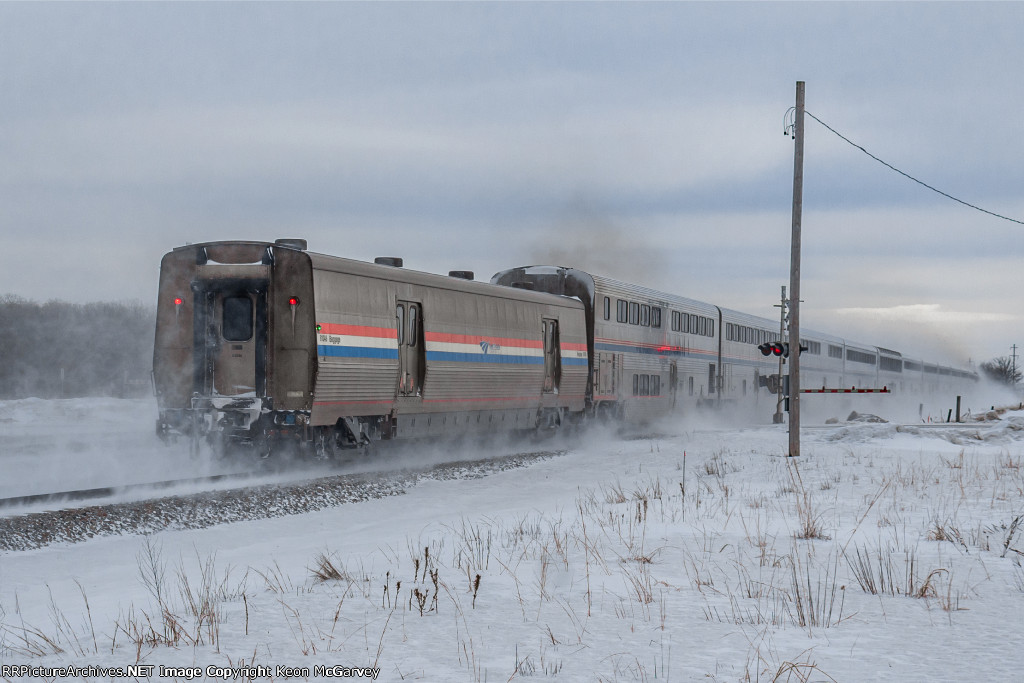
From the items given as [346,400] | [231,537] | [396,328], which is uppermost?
[396,328]

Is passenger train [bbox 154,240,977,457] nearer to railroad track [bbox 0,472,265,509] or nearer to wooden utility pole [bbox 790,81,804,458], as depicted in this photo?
railroad track [bbox 0,472,265,509]

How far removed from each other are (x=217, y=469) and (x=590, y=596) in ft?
37.2

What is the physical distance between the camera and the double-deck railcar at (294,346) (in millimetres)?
14797

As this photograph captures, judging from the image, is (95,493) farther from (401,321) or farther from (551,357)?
(551,357)

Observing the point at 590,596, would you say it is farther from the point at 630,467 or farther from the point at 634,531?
the point at 630,467

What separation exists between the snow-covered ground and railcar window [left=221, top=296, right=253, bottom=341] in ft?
11.9

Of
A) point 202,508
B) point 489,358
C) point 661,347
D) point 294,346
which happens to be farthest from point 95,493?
point 661,347

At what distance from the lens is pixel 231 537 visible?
10672 millimetres

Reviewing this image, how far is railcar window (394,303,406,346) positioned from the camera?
665 inches

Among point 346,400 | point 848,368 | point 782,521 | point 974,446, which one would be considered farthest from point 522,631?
point 848,368

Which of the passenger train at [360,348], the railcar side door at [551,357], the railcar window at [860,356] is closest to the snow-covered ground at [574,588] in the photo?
the passenger train at [360,348]

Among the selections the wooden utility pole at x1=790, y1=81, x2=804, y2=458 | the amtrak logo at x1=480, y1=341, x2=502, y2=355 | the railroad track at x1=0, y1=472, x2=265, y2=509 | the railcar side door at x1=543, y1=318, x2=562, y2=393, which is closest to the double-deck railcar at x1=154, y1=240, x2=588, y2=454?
the railroad track at x1=0, y1=472, x2=265, y2=509

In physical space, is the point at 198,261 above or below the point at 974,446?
above

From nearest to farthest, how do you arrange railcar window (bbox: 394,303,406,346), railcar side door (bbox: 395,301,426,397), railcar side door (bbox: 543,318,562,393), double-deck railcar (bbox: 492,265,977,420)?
railcar window (bbox: 394,303,406,346) < railcar side door (bbox: 395,301,426,397) < railcar side door (bbox: 543,318,562,393) < double-deck railcar (bbox: 492,265,977,420)
